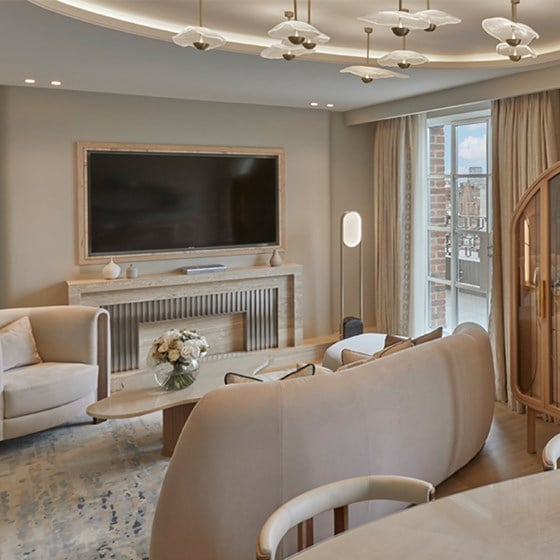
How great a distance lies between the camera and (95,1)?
3.05m

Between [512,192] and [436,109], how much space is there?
1.08 m

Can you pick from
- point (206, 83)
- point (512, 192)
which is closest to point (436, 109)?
point (512, 192)

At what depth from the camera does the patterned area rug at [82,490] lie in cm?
270

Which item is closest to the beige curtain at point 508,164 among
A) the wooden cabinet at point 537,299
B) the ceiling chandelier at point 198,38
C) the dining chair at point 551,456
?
the wooden cabinet at point 537,299

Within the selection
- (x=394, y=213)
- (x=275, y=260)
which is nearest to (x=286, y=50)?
(x=275, y=260)

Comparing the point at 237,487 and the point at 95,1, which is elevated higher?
the point at 95,1

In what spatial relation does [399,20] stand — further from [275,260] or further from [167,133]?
[275,260]

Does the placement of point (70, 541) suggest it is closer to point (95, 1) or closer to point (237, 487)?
point (237, 487)

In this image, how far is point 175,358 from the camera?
3555mm

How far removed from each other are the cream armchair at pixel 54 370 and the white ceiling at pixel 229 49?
1.82 metres

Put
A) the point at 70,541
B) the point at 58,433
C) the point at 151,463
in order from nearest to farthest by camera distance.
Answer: the point at 70,541, the point at 151,463, the point at 58,433

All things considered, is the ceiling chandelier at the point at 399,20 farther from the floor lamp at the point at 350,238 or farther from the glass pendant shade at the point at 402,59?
the floor lamp at the point at 350,238

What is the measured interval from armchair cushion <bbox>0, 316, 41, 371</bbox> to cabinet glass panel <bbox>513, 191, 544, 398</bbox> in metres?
3.50

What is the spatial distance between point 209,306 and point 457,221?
2.60 meters
